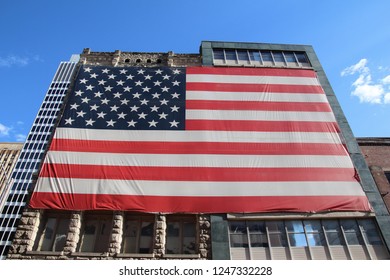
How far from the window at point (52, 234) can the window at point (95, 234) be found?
3.27 ft

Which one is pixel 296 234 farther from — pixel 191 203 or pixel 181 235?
pixel 181 235

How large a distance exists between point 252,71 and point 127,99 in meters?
9.89

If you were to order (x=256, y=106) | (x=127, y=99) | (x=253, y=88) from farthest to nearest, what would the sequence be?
(x=253, y=88), (x=127, y=99), (x=256, y=106)

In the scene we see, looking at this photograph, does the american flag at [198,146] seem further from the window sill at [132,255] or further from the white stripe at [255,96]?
the window sill at [132,255]

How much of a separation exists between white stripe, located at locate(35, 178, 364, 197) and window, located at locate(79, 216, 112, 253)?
1.62 meters

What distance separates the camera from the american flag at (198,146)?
49.9ft

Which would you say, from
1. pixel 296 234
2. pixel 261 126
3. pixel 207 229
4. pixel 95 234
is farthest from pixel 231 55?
pixel 95 234

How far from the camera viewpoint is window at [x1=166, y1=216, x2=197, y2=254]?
48.1 feet

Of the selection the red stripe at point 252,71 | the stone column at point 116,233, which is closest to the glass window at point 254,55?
the red stripe at point 252,71

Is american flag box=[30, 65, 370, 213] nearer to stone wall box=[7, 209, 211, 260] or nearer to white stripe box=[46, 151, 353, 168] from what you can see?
white stripe box=[46, 151, 353, 168]

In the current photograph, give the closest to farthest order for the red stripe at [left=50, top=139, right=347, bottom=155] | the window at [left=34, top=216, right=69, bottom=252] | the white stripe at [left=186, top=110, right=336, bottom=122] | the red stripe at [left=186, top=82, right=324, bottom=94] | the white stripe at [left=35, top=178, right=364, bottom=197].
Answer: the window at [left=34, top=216, right=69, bottom=252] < the white stripe at [left=35, top=178, right=364, bottom=197] < the red stripe at [left=50, top=139, right=347, bottom=155] < the white stripe at [left=186, top=110, right=336, bottom=122] < the red stripe at [left=186, top=82, right=324, bottom=94]

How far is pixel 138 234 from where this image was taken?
15.1 m

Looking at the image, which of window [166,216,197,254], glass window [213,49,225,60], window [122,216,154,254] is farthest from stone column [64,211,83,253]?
glass window [213,49,225,60]
